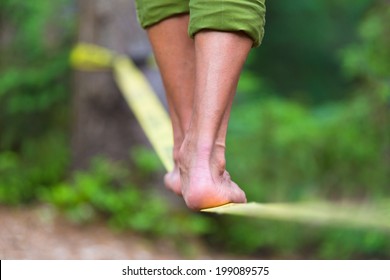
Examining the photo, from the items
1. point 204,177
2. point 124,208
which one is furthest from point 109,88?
point 204,177

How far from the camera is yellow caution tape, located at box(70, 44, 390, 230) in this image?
2250mm

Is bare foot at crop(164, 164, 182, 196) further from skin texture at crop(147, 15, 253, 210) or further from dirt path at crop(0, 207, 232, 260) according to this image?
dirt path at crop(0, 207, 232, 260)

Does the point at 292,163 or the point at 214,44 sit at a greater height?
the point at 292,163

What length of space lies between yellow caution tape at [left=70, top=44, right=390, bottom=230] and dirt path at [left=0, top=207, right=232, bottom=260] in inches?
25.6

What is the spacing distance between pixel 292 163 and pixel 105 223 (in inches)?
42.9

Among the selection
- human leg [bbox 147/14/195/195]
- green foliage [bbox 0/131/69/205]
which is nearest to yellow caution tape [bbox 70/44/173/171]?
human leg [bbox 147/14/195/195]

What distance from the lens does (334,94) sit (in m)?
6.68

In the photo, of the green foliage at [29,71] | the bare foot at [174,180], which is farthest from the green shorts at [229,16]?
the green foliage at [29,71]

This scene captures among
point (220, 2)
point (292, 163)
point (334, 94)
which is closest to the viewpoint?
point (220, 2)

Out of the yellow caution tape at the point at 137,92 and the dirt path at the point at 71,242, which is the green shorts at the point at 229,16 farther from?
the dirt path at the point at 71,242

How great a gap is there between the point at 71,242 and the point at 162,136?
1.37 metres

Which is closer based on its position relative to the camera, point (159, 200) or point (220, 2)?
point (220, 2)

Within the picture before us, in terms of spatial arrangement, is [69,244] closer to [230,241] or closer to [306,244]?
[230,241]

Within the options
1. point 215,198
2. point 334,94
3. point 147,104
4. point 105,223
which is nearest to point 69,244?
point 105,223
